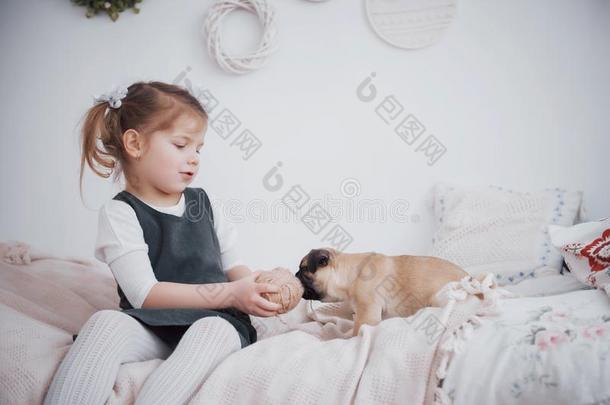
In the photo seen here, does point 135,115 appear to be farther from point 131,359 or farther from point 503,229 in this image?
point 503,229

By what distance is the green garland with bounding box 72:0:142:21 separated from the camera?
70.9 inches

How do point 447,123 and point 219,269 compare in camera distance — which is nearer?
point 219,269

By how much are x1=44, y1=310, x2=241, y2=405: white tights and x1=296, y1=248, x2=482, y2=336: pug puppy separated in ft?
1.40

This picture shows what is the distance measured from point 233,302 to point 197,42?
1126 mm

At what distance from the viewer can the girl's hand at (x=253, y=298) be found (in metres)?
0.99

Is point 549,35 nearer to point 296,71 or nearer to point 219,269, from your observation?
point 296,71

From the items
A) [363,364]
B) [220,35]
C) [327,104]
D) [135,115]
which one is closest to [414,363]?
[363,364]

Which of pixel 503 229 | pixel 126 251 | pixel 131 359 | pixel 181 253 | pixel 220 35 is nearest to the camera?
pixel 131 359

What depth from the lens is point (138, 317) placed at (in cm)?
94

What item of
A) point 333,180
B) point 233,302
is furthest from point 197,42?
point 233,302

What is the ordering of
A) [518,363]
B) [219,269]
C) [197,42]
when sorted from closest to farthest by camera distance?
1. [518,363]
2. [219,269]
3. [197,42]

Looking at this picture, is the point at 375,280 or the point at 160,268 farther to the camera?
the point at 375,280

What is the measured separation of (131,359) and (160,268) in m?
0.25

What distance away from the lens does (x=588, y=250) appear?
113cm
